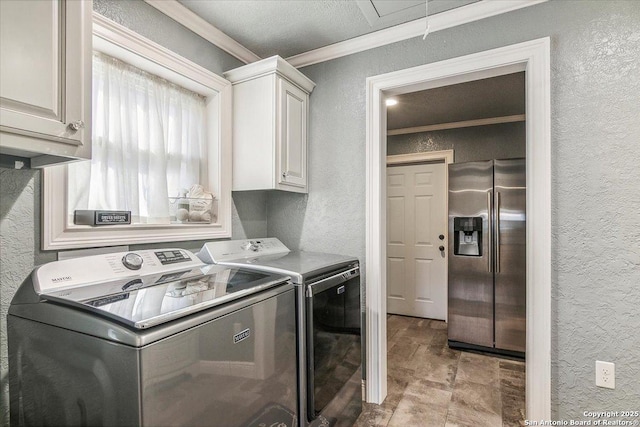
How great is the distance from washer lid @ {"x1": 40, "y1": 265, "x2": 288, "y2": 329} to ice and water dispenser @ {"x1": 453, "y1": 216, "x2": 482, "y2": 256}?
2275 mm

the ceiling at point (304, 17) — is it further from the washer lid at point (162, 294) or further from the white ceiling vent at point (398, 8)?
the washer lid at point (162, 294)

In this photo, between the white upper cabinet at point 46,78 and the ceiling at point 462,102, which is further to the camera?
the ceiling at point 462,102

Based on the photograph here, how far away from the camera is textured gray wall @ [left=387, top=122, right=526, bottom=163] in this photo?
144 inches

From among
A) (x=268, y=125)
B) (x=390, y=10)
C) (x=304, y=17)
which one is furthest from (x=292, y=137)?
(x=390, y=10)

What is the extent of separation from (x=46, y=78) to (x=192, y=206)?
1.11 metres

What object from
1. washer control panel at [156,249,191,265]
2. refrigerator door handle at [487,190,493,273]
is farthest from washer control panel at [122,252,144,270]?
refrigerator door handle at [487,190,493,273]

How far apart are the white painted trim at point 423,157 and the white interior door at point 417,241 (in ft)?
0.26


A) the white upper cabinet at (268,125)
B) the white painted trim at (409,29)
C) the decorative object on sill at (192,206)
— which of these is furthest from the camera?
the white upper cabinet at (268,125)

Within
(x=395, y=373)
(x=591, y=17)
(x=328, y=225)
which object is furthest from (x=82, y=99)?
(x=395, y=373)

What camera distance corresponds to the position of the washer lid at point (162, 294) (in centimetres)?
92

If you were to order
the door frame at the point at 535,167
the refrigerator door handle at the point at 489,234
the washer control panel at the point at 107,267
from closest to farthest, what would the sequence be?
the washer control panel at the point at 107,267 < the door frame at the point at 535,167 < the refrigerator door handle at the point at 489,234

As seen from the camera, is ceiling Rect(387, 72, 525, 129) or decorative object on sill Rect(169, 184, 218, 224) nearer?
decorative object on sill Rect(169, 184, 218, 224)

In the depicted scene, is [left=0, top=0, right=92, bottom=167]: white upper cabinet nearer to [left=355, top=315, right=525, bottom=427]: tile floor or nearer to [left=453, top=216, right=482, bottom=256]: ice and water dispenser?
[left=355, top=315, right=525, bottom=427]: tile floor

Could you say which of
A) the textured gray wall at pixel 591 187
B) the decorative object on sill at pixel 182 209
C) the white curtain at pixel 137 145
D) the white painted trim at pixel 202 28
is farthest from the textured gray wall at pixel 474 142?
the decorative object on sill at pixel 182 209
